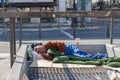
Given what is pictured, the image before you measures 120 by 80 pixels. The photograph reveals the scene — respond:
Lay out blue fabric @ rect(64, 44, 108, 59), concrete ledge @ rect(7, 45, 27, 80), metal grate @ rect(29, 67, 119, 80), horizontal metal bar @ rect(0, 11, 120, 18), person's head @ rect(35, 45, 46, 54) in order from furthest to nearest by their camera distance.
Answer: person's head @ rect(35, 45, 46, 54), blue fabric @ rect(64, 44, 108, 59), metal grate @ rect(29, 67, 119, 80), horizontal metal bar @ rect(0, 11, 120, 18), concrete ledge @ rect(7, 45, 27, 80)

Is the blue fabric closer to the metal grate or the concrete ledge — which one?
the metal grate

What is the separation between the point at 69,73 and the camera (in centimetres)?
817

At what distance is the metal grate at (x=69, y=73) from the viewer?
7637mm

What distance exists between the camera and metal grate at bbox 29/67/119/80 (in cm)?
764

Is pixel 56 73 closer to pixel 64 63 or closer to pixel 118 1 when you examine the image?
pixel 64 63

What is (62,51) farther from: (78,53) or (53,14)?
(53,14)

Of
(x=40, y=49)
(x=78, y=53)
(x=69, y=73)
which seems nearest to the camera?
(x=69, y=73)

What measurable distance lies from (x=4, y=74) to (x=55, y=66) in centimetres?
169

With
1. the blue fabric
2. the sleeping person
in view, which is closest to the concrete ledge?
the sleeping person

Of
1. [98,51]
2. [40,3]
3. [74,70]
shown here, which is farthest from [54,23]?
[74,70]

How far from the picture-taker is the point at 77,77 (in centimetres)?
768

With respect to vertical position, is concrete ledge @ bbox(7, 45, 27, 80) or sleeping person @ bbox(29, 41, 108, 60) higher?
concrete ledge @ bbox(7, 45, 27, 80)

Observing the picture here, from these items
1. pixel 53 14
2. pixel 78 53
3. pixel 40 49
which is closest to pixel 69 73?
pixel 53 14

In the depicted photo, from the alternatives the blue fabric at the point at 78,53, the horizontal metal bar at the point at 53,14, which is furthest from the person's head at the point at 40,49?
the horizontal metal bar at the point at 53,14
